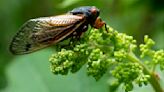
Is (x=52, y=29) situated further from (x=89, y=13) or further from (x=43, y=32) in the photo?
(x=89, y=13)

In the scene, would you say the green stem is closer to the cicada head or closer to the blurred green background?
the cicada head

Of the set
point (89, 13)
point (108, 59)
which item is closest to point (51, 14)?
point (89, 13)

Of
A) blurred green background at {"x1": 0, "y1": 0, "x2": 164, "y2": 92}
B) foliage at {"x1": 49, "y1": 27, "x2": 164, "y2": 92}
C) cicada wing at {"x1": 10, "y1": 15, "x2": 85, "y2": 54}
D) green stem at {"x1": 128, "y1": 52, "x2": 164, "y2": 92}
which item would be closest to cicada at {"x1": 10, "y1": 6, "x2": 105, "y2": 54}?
cicada wing at {"x1": 10, "y1": 15, "x2": 85, "y2": 54}

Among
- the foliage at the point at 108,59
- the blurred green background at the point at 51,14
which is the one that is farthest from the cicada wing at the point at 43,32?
the blurred green background at the point at 51,14

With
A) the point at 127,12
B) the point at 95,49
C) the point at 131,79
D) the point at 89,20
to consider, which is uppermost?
the point at 127,12

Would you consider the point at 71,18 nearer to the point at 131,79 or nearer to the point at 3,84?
the point at 131,79

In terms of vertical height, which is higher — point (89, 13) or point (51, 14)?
point (51, 14)

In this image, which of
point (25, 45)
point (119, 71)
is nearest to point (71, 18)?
point (25, 45)
